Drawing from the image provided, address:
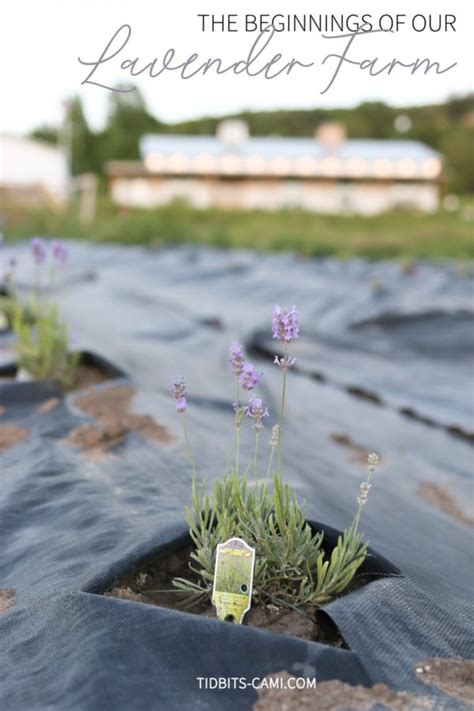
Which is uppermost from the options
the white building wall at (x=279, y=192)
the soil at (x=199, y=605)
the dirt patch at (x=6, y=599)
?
the white building wall at (x=279, y=192)

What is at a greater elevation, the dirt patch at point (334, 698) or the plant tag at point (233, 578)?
the plant tag at point (233, 578)

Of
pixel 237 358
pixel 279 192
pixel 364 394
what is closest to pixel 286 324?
pixel 237 358

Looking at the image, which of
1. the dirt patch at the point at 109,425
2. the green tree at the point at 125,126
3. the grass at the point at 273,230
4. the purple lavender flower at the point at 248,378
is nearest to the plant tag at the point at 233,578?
the purple lavender flower at the point at 248,378

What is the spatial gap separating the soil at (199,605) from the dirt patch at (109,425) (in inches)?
32.1

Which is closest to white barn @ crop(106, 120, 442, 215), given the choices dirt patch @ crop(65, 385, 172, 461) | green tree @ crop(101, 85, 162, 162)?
green tree @ crop(101, 85, 162, 162)

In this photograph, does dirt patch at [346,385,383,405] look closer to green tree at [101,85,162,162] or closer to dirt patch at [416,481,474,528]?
dirt patch at [416,481,474,528]

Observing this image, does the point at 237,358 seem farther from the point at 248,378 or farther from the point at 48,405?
the point at 48,405

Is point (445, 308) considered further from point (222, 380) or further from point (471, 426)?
point (222, 380)

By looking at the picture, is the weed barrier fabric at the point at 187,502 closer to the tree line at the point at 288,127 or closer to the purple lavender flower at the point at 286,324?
the purple lavender flower at the point at 286,324

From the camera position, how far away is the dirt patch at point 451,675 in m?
1.48

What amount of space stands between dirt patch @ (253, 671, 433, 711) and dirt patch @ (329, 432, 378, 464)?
2.15 m

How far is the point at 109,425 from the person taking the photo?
2846 mm

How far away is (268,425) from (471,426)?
1.51 metres

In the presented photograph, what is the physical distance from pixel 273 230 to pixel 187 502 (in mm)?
13123
